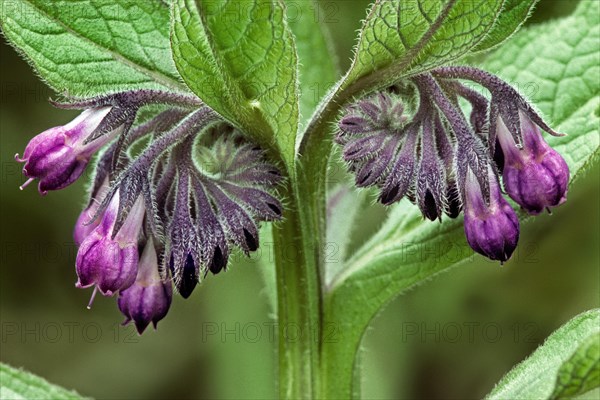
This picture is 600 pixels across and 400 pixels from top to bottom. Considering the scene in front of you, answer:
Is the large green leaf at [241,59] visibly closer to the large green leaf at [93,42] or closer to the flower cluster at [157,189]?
the flower cluster at [157,189]

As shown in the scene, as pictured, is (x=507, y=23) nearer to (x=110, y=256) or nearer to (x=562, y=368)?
(x=562, y=368)

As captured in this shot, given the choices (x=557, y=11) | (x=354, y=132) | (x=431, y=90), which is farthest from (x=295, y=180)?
(x=557, y=11)

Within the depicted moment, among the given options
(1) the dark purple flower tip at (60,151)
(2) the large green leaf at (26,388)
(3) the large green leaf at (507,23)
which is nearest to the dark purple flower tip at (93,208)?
(1) the dark purple flower tip at (60,151)

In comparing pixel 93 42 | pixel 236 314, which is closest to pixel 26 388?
pixel 93 42

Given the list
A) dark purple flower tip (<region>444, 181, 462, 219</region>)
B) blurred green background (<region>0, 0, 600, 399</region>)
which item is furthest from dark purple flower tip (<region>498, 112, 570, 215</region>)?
blurred green background (<region>0, 0, 600, 399</region>)

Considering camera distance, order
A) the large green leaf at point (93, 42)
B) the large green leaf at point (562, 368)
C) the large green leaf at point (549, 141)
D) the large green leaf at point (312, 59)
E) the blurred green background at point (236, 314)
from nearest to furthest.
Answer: the large green leaf at point (562, 368) → the large green leaf at point (93, 42) → the large green leaf at point (549, 141) → the large green leaf at point (312, 59) → the blurred green background at point (236, 314)

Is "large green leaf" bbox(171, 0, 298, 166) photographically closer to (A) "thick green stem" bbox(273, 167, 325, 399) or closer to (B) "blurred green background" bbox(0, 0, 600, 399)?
(A) "thick green stem" bbox(273, 167, 325, 399)

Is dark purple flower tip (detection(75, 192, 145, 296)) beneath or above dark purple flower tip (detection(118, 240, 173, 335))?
above
